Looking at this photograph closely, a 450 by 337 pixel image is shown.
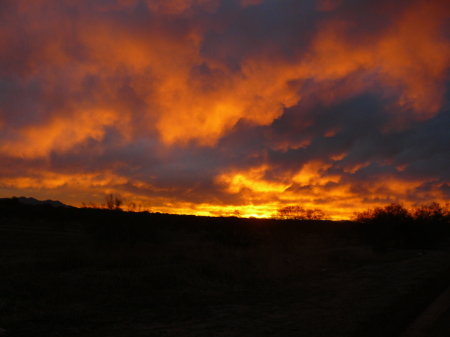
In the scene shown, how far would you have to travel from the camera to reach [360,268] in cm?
1998

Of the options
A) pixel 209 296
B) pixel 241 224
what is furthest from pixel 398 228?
pixel 209 296

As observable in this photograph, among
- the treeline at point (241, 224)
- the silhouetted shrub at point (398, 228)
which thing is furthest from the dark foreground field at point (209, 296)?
the silhouetted shrub at point (398, 228)

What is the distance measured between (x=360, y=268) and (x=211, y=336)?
14.9m

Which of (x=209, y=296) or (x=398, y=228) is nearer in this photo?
(x=209, y=296)

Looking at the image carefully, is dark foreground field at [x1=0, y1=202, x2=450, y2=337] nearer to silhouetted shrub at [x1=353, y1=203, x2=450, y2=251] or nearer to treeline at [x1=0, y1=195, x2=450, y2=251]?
treeline at [x1=0, y1=195, x2=450, y2=251]

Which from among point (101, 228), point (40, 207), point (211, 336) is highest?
point (40, 207)

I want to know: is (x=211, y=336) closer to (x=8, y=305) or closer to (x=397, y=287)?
(x=8, y=305)

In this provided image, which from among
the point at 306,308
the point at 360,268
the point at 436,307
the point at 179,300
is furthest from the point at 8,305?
the point at 360,268

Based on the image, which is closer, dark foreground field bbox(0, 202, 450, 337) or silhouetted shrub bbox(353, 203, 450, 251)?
dark foreground field bbox(0, 202, 450, 337)

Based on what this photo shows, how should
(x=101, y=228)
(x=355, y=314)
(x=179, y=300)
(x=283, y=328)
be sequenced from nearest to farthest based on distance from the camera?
(x=283, y=328)
(x=355, y=314)
(x=179, y=300)
(x=101, y=228)

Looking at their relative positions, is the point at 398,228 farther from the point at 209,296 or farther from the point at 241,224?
the point at 209,296

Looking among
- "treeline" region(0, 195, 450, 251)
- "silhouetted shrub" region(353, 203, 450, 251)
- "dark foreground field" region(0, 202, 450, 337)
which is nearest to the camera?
"dark foreground field" region(0, 202, 450, 337)

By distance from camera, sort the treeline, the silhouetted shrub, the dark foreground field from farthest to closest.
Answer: the silhouetted shrub
the treeline
the dark foreground field

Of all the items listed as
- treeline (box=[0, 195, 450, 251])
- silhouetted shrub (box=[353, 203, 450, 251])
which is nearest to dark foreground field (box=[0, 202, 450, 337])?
treeline (box=[0, 195, 450, 251])
